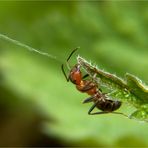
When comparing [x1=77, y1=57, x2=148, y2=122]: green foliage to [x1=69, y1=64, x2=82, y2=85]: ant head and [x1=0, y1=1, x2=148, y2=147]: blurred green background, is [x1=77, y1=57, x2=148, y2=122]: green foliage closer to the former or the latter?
[x1=69, y1=64, x2=82, y2=85]: ant head

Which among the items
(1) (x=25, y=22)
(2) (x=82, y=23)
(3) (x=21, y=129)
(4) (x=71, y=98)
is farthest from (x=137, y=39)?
(3) (x=21, y=129)

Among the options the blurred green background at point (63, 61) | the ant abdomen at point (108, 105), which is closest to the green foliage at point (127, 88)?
the ant abdomen at point (108, 105)

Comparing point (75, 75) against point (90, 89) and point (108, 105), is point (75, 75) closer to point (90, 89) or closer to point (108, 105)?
point (90, 89)

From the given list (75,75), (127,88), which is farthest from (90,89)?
(127,88)

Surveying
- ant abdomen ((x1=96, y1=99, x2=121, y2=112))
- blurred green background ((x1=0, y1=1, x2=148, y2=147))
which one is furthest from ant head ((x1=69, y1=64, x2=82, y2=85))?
blurred green background ((x1=0, y1=1, x2=148, y2=147))

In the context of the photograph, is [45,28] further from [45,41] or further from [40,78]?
[40,78]

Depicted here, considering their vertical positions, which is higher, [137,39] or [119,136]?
[137,39]
